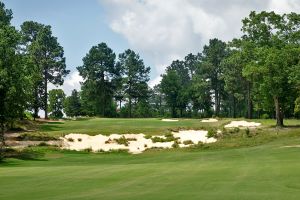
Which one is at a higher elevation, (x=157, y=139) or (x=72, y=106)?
(x=72, y=106)

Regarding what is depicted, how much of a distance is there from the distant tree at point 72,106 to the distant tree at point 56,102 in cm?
130

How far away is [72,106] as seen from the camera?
403ft

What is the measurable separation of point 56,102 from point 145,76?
81.7 feet

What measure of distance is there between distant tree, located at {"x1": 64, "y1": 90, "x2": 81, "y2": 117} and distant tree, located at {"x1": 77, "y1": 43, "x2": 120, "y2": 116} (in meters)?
5.38

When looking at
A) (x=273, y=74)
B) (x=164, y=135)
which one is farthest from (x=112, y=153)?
(x=273, y=74)

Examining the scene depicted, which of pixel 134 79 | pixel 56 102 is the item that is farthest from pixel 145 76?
pixel 56 102

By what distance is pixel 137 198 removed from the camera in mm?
12906

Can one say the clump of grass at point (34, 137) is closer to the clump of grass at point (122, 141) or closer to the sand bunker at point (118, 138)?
the sand bunker at point (118, 138)

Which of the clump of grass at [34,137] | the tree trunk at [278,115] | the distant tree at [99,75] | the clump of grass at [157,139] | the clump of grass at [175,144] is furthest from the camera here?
the distant tree at [99,75]

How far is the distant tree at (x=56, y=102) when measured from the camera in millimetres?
117381

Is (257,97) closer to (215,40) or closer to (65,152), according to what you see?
(65,152)

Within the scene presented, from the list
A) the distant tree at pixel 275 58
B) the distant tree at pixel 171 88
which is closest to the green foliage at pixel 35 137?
the distant tree at pixel 275 58

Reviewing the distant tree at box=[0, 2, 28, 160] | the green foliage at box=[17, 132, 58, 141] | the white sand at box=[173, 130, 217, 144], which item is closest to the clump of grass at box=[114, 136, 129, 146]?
the white sand at box=[173, 130, 217, 144]

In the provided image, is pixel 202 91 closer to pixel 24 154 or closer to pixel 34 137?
pixel 34 137
